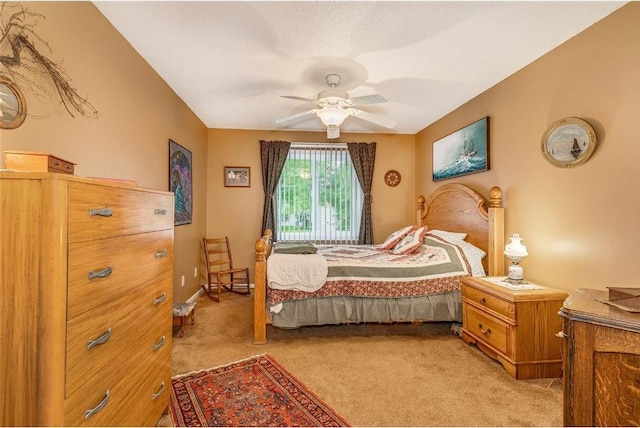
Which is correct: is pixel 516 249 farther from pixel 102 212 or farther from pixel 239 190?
pixel 239 190

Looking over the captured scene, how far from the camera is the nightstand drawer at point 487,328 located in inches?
92.0

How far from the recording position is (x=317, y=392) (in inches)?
80.0

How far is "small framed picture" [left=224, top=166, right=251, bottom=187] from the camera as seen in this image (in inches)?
195

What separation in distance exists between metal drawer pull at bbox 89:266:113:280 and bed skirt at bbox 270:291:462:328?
183cm

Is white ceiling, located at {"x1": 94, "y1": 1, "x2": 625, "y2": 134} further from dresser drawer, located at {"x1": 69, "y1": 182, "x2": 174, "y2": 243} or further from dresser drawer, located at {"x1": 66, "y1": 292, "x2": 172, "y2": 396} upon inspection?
dresser drawer, located at {"x1": 66, "y1": 292, "x2": 172, "y2": 396}

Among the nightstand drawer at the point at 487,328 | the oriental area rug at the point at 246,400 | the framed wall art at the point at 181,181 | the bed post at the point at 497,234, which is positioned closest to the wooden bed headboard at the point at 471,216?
the bed post at the point at 497,234

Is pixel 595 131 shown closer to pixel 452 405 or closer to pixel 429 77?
pixel 429 77

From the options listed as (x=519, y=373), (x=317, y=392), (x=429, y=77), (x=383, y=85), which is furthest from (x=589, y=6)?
(x=317, y=392)

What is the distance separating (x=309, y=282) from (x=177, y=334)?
4.56 ft

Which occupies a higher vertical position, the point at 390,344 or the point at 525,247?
the point at 525,247

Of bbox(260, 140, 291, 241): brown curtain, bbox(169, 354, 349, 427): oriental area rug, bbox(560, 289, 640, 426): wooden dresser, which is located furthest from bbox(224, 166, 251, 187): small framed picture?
bbox(560, 289, 640, 426): wooden dresser

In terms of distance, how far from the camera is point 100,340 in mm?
1114

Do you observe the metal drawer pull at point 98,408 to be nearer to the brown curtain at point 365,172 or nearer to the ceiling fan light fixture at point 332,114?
the ceiling fan light fixture at point 332,114

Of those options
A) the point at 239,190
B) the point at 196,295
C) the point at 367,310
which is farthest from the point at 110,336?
the point at 239,190
